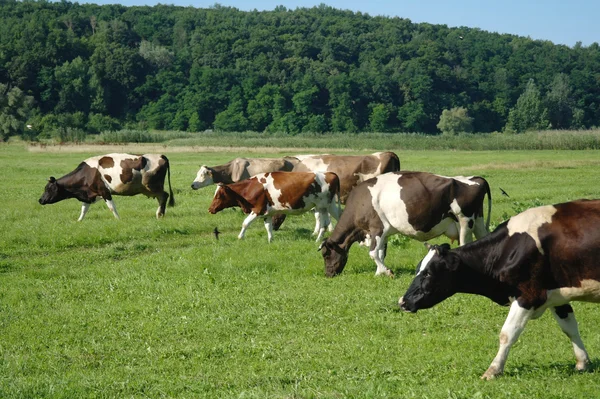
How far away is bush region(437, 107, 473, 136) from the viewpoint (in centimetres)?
11881

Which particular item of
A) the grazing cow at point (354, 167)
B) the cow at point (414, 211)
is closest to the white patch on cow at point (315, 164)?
the grazing cow at point (354, 167)

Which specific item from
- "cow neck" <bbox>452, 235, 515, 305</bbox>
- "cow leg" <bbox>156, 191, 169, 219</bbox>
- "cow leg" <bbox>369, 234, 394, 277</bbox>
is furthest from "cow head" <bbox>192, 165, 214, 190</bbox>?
"cow neck" <bbox>452, 235, 515, 305</bbox>

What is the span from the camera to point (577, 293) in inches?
343

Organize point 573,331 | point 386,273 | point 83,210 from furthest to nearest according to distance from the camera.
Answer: point 83,210
point 386,273
point 573,331

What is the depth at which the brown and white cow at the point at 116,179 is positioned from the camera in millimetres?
24672

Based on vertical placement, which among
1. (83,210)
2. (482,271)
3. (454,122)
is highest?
(482,271)

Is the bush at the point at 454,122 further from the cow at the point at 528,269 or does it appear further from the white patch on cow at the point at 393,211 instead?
the cow at the point at 528,269

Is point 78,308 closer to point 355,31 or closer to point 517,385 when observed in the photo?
point 517,385

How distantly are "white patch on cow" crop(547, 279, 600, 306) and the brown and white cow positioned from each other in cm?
1708

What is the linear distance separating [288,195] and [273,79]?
117433 millimetres

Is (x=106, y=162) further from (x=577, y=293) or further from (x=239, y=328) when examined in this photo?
(x=577, y=293)

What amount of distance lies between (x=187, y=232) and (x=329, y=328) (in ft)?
35.5

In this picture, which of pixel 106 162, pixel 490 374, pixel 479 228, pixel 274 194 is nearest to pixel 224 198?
pixel 274 194

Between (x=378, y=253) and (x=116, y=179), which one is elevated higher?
(x=378, y=253)
